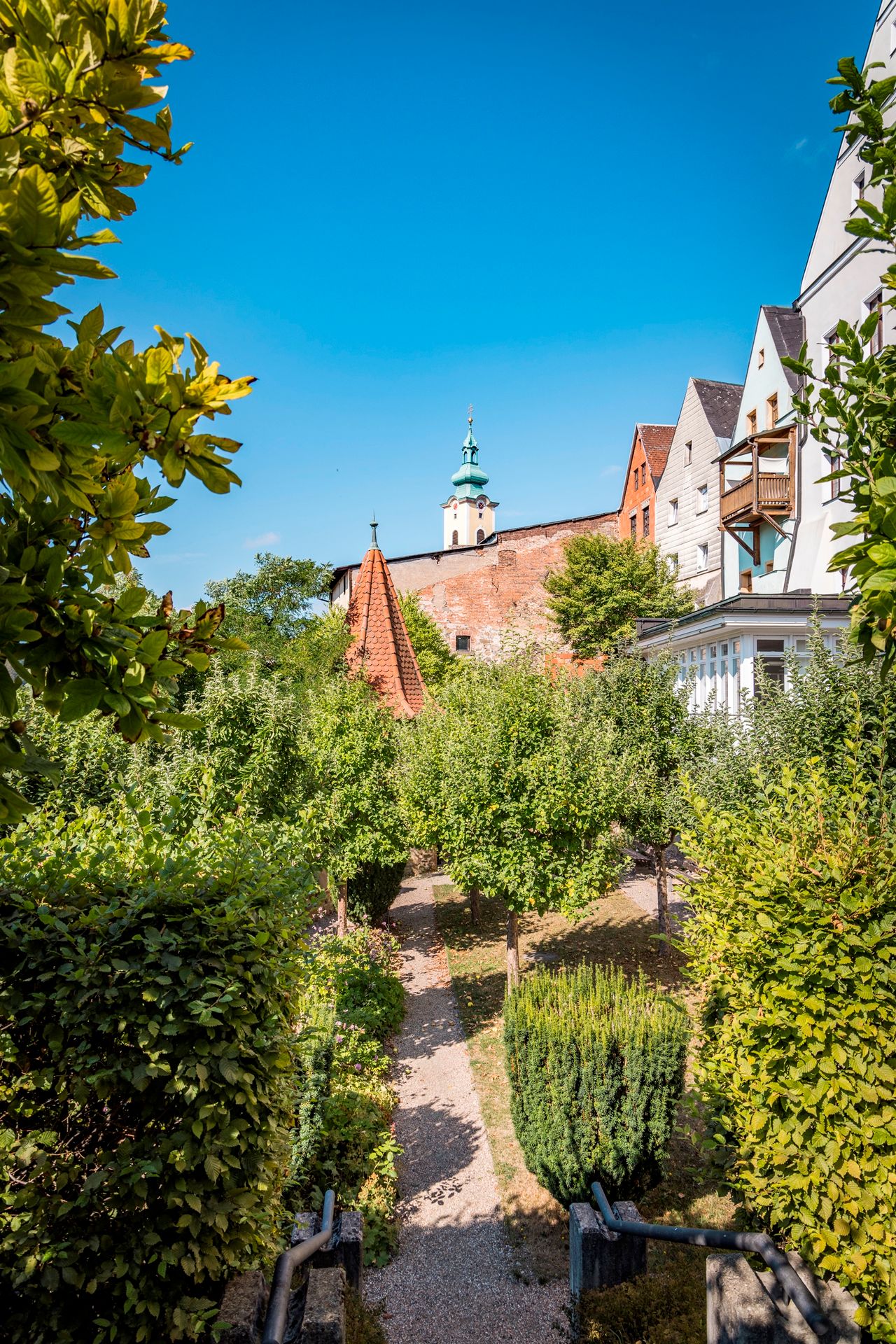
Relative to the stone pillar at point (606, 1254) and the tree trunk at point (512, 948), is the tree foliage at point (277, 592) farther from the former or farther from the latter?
the stone pillar at point (606, 1254)

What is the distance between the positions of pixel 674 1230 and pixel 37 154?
584 centimetres

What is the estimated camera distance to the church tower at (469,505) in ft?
249

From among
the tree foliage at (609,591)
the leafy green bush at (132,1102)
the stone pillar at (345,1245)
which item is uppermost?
the tree foliage at (609,591)

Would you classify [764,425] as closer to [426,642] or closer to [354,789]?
[354,789]

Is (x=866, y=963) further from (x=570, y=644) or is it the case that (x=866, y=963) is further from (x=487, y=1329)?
(x=570, y=644)

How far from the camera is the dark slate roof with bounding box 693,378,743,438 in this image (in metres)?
28.0

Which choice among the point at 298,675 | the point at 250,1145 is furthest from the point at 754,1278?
the point at 298,675

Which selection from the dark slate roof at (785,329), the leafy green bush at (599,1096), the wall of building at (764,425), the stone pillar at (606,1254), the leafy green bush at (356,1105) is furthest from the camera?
the dark slate roof at (785,329)

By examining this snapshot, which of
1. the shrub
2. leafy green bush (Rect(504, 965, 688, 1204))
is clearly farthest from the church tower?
leafy green bush (Rect(504, 965, 688, 1204))

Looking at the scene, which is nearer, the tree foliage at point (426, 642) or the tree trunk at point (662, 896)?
the tree trunk at point (662, 896)

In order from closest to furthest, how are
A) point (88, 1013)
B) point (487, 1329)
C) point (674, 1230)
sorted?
point (88, 1013), point (674, 1230), point (487, 1329)

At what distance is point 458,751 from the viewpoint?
41.0ft

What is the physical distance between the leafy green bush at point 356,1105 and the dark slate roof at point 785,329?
62.2 ft

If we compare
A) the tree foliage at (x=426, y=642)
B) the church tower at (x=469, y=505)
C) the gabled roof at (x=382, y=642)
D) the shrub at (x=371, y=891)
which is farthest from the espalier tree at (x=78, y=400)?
the church tower at (x=469, y=505)
